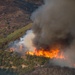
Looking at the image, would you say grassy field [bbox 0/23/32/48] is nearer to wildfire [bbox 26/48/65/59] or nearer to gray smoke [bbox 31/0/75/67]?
gray smoke [bbox 31/0/75/67]

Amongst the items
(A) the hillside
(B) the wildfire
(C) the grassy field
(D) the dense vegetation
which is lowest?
(D) the dense vegetation

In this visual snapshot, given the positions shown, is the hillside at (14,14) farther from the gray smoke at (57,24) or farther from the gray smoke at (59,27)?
the gray smoke at (59,27)

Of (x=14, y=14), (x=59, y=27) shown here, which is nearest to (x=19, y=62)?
(x=59, y=27)

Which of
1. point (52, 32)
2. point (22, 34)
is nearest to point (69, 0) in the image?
point (52, 32)

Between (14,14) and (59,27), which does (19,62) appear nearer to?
(59,27)

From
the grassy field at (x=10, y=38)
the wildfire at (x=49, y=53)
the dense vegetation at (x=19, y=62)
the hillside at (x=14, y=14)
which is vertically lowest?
the dense vegetation at (x=19, y=62)

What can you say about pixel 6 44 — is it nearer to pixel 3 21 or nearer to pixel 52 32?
pixel 52 32

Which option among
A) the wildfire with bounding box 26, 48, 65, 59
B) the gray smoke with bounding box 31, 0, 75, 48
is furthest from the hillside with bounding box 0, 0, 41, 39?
the gray smoke with bounding box 31, 0, 75, 48

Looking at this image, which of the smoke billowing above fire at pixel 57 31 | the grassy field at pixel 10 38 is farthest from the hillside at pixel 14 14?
the smoke billowing above fire at pixel 57 31
